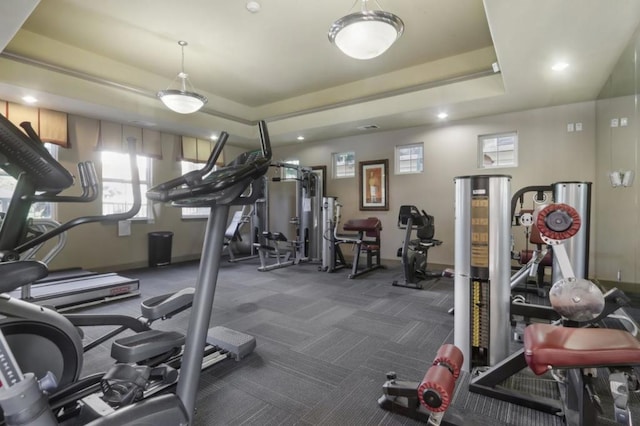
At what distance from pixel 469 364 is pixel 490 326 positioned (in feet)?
1.04

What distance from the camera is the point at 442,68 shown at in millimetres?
4801

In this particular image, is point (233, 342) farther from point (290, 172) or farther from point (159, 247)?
point (290, 172)

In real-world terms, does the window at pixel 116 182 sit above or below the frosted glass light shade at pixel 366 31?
below

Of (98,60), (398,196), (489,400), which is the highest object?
(98,60)

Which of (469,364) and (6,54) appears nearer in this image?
(469,364)

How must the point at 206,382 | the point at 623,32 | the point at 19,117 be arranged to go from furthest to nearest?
the point at 19,117 → the point at 623,32 → the point at 206,382

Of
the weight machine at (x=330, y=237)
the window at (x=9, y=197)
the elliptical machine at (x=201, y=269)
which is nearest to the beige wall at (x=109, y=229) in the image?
the window at (x=9, y=197)

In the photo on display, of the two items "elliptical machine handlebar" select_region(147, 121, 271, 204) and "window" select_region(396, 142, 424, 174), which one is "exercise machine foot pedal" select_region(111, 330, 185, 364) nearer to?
"elliptical machine handlebar" select_region(147, 121, 271, 204)

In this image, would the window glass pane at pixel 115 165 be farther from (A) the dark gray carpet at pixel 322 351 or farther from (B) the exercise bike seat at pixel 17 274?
(B) the exercise bike seat at pixel 17 274

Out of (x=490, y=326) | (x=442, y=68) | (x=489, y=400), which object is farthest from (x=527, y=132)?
(x=489, y=400)

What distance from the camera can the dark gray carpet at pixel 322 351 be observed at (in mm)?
1771

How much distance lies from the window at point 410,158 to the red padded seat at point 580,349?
489 cm

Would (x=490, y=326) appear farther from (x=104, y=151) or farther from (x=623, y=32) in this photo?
(x=104, y=151)

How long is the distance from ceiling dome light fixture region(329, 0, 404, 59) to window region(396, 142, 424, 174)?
10.9ft
